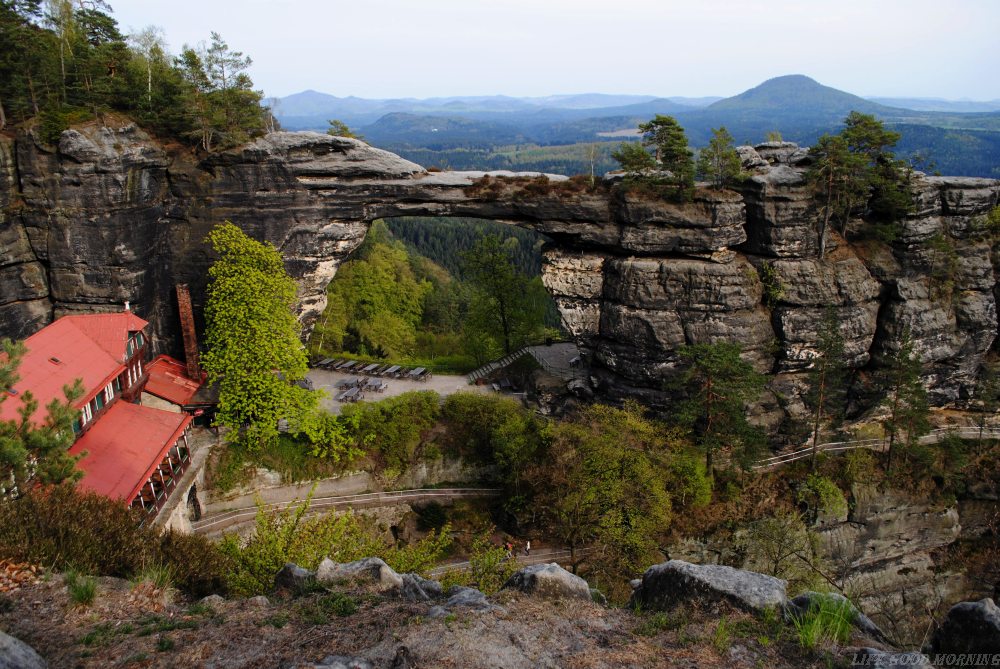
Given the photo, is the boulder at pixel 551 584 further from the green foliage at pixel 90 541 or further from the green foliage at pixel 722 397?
the green foliage at pixel 722 397

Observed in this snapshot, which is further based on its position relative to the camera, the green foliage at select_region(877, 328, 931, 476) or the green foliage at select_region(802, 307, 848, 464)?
the green foliage at select_region(877, 328, 931, 476)

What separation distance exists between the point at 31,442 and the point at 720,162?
27452 millimetres

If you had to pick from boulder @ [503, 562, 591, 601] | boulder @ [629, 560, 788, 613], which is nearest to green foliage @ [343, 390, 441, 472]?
boulder @ [503, 562, 591, 601]

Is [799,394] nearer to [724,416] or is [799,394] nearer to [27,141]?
[724,416]

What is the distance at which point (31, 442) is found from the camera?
518 inches

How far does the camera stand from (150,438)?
22391 mm

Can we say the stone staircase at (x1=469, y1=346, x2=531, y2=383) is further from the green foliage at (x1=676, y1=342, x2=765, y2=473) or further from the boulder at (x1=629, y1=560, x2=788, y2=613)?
the boulder at (x1=629, y1=560, x2=788, y2=613)

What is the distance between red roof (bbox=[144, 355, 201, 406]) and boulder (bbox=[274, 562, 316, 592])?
698 inches

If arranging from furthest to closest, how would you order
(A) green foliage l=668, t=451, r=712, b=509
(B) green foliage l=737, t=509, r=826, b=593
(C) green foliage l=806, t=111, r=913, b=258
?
(C) green foliage l=806, t=111, r=913, b=258, (A) green foliage l=668, t=451, r=712, b=509, (B) green foliage l=737, t=509, r=826, b=593

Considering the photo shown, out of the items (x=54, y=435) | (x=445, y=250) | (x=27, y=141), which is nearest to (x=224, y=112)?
(x=27, y=141)

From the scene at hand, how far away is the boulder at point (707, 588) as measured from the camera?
9.62m

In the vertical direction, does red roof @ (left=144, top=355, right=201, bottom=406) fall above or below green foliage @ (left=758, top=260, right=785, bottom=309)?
below

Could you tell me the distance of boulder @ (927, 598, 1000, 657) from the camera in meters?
7.78

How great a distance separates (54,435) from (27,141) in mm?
18073
